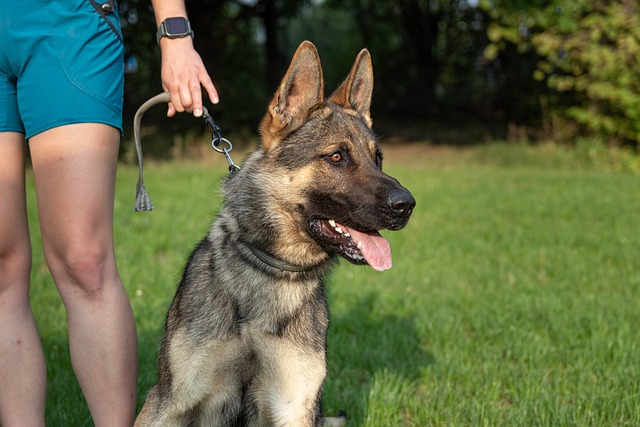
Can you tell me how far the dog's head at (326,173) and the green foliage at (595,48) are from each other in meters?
13.8

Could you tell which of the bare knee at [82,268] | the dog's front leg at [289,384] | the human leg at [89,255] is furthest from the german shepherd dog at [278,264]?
the bare knee at [82,268]

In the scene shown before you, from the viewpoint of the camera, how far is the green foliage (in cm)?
1570

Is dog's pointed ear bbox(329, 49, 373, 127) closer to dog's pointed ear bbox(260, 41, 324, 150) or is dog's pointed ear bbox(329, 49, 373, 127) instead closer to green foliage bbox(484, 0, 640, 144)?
dog's pointed ear bbox(260, 41, 324, 150)

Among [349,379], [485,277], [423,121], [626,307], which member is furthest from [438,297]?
[423,121]

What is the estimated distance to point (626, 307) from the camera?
5.93 m

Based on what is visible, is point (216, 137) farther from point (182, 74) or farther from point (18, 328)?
point (18, 328)

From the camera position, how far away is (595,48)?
1588 cm

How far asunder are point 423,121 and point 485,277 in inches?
872

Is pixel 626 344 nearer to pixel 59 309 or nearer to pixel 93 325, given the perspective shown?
pixel 93 325

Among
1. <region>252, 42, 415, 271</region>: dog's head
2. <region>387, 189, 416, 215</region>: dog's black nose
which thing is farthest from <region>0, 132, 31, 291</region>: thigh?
<region>387, 189, 416, 215</region>: dog's black nose

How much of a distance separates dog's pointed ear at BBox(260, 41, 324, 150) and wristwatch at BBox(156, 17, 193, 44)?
1.61 feet

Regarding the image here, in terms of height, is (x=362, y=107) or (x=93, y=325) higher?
(x=362, y=107)

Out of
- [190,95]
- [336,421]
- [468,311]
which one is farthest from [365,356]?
[190,95]

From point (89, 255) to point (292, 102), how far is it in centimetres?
115
